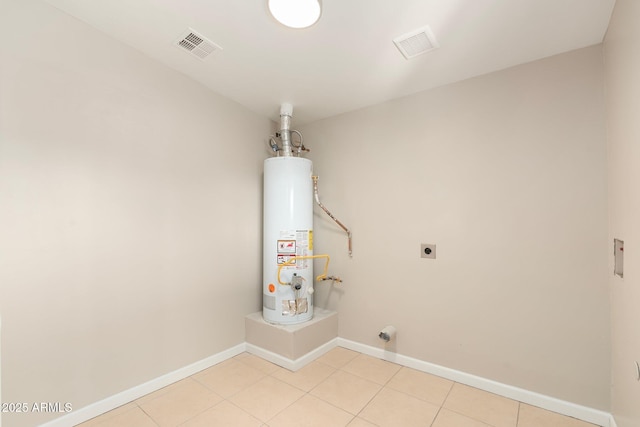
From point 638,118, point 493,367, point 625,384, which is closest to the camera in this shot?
point 638,118

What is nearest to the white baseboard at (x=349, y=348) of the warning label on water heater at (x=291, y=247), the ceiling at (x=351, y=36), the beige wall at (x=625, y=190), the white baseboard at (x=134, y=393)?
the white baseboard at (x=134, y=393)

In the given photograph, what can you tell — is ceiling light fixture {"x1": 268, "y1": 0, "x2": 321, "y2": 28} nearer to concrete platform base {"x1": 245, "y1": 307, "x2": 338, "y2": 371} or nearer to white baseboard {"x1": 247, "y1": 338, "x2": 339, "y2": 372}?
concrete platform base {"x1": 245, "y1": 307, "x2": 338, "y2": 371}

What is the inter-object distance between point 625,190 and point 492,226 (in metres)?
0.75

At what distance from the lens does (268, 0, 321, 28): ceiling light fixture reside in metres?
1.43

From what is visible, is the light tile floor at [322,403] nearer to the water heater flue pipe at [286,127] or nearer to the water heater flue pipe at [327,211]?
the water heater flue pipe at [327,211]

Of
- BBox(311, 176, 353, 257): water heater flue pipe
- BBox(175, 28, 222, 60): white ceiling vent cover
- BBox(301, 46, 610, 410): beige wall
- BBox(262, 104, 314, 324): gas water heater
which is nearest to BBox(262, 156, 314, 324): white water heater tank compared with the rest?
BBox(262, 104, 314, 324): gas water heater

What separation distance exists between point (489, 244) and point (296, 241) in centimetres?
160

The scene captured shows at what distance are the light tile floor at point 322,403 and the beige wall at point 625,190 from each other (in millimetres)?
565

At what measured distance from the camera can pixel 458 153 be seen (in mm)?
2207

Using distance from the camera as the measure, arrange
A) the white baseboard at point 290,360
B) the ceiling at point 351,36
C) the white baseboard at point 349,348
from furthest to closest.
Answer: the white baseboard at point 290,360, the white baseboard at point 349,348, the ceiling at point 351,36

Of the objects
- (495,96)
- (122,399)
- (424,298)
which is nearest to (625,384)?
(424,298)

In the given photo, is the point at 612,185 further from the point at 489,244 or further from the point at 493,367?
the point at 493,367

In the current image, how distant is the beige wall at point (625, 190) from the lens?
121 centimetres

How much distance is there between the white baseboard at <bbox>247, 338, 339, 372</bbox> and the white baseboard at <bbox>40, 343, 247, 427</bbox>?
220 millimetres
